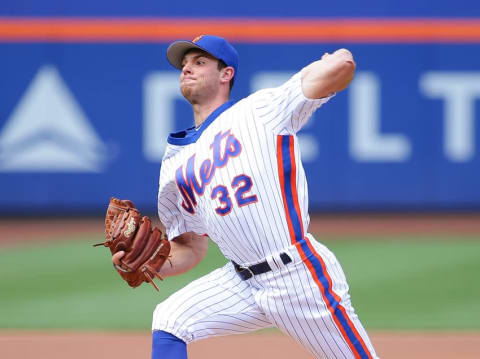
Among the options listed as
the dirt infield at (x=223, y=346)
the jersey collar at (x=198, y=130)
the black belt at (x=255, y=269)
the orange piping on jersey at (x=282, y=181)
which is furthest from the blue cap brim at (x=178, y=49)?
the dirt infield at (x=223, y=346)

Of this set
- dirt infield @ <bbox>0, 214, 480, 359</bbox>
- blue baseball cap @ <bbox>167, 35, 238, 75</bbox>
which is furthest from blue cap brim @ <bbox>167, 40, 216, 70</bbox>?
dirt infield @ <bbox>0, 214, 480, 359</bbox>

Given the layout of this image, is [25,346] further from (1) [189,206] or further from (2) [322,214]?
(2) [322,214]

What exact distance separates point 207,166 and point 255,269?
482mm

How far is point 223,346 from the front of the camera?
609 cm

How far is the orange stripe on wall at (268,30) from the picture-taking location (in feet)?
35.2

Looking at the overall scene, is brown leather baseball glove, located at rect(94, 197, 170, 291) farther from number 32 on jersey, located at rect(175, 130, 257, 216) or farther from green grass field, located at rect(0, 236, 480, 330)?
green grass field, located at rect(0, 236, 480, 330)

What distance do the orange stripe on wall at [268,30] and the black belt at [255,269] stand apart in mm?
7116

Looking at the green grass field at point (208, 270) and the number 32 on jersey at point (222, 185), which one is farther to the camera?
the green grass field at point (208, 270)

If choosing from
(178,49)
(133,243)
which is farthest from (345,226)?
(133,243)

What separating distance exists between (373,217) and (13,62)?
15.3 feet

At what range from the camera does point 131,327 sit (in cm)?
654

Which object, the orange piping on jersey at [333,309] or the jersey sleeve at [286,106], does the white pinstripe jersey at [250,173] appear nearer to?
the jersey sleeve at [286,106]

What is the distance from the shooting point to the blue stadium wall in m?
10.7

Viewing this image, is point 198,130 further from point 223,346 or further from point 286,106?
point 223,346
